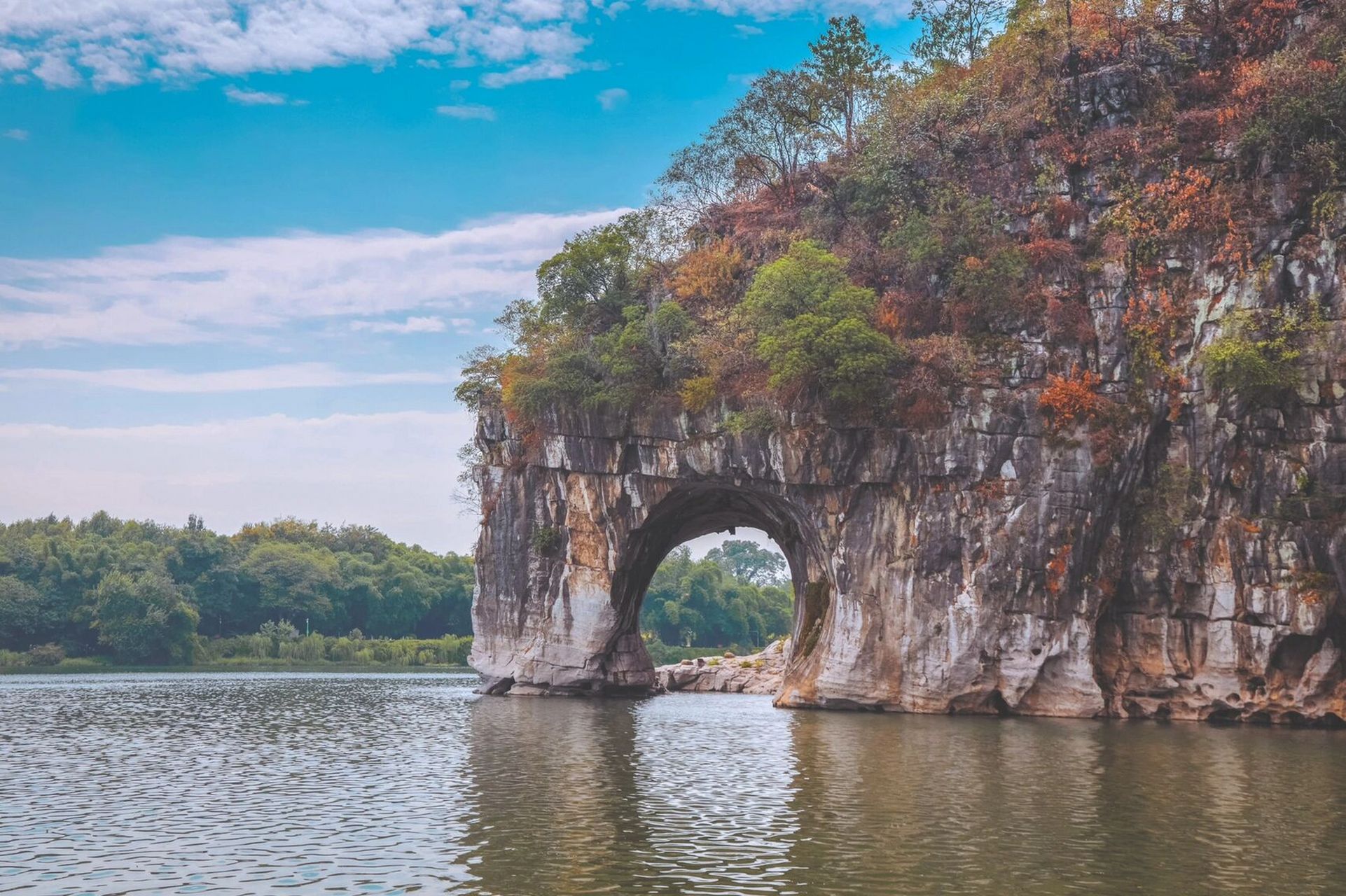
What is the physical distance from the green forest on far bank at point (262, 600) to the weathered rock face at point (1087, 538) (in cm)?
5424

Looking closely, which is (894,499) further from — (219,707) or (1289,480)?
(219,707)

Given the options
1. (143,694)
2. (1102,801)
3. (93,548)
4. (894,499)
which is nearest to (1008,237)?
(894,499)

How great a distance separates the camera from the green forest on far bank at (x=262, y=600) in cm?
7956

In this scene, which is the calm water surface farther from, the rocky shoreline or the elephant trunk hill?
the rocky shoreline

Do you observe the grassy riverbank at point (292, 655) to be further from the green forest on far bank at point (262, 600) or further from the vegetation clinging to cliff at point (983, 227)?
the vegetation clinging to cliff at point (983, 227)

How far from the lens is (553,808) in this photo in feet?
62.0

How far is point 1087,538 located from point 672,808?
1958cm

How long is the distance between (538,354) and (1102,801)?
29772mm

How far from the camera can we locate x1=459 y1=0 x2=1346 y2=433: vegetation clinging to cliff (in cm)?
3441

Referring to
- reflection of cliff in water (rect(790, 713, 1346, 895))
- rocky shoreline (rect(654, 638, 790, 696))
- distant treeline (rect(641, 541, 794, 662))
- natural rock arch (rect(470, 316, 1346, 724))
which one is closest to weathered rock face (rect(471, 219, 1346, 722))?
natural rock arch (rect(470, 316, 1346, 724))

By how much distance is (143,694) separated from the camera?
47.7m

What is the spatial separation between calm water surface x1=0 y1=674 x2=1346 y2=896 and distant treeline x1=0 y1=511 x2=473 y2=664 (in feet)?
167

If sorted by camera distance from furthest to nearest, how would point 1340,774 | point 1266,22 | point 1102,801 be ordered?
point 1266,22
point 1340,774
point 1102,801

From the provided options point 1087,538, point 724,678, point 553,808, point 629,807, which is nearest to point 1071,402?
point 1087,538
